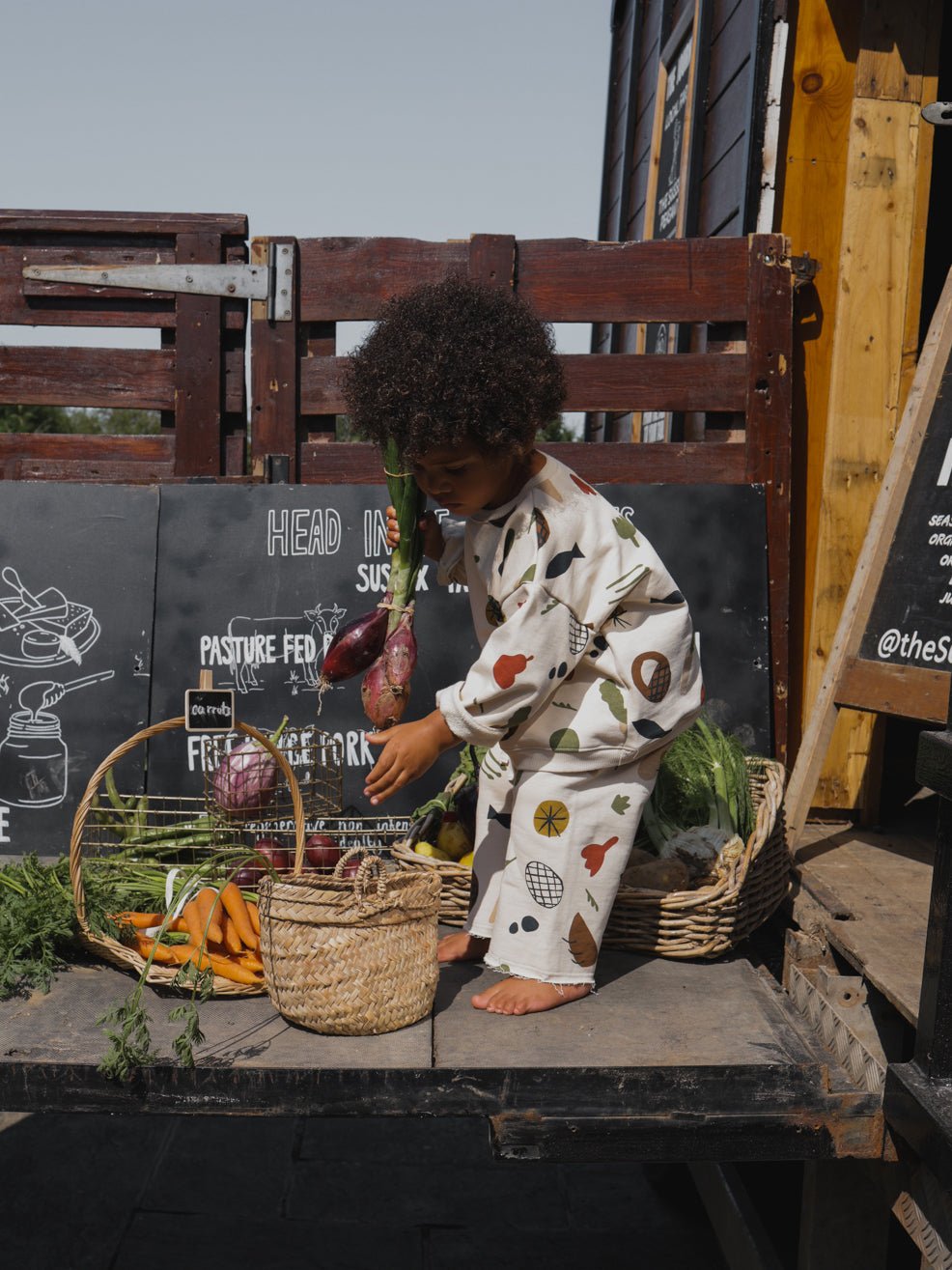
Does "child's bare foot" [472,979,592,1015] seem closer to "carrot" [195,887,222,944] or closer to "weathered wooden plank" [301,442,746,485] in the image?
"carrot" [195,887,222,944]

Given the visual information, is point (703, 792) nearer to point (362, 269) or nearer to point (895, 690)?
point (895, 690)

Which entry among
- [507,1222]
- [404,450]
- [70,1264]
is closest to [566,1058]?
[404,450]

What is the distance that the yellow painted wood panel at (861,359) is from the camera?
4.46m

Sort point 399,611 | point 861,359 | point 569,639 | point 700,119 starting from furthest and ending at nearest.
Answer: point 700,119
point 861,359
point 399,611
point 569,639

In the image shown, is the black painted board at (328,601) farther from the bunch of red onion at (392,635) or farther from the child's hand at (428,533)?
the child's hand at (428,533)

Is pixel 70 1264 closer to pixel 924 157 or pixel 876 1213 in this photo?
pixel 876 1213

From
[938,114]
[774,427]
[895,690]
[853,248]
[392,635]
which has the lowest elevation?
[895,690]

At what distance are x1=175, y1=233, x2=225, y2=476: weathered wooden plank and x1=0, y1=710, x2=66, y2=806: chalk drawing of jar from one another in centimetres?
123

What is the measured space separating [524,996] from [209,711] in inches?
39.2

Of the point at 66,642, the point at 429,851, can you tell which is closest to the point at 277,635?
the point at 66,642

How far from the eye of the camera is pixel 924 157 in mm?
4473

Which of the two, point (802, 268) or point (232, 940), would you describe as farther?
point (802, 268)

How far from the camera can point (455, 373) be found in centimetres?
258

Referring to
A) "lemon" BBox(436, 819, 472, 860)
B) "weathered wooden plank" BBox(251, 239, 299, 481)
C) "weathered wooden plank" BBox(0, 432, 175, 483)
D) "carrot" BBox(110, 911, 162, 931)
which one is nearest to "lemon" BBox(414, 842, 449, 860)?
"lemon" BBox(436, 819, 472, 860)
